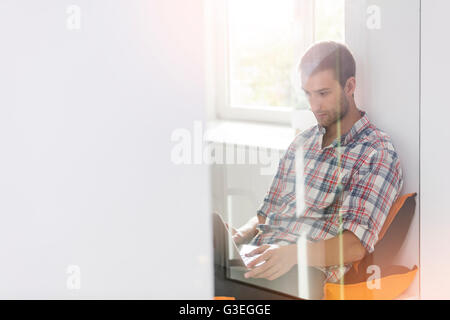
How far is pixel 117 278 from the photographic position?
0.70m

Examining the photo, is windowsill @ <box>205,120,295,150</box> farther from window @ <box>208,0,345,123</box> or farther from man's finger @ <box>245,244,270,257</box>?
man's finger @ <box>245,244,270,257</box>

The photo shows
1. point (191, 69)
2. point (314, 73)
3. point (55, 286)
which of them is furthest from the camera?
point (314, 73)

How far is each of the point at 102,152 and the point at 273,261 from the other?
1.18 feet

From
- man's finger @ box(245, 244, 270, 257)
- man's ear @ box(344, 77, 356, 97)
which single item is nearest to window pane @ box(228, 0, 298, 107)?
man's ear @ box(344, 77, 356, 97)

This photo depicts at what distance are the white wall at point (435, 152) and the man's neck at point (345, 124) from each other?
19 cm

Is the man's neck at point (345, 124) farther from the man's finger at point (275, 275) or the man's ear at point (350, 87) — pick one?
the man's finger at point (275, 275)

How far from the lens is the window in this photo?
2.58 feet

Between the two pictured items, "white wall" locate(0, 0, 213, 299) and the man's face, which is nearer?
"white wall" locate(0, 0, 213, 299)

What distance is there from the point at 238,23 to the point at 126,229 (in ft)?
1.22

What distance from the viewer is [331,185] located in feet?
2.93

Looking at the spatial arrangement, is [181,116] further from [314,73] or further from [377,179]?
[377,179]

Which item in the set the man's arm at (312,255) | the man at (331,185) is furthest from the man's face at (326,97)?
the man's arm at (312,255)

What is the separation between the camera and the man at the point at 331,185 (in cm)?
85

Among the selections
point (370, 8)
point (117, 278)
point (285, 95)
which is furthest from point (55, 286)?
point (370, 8)
